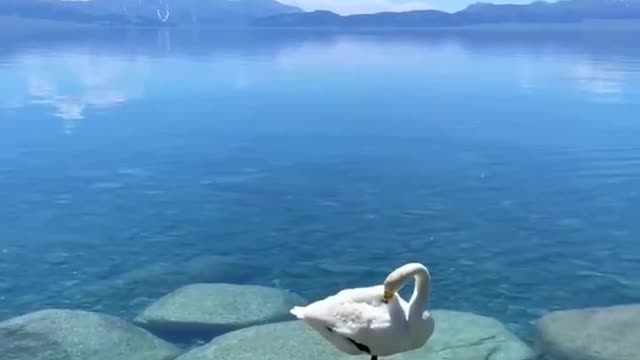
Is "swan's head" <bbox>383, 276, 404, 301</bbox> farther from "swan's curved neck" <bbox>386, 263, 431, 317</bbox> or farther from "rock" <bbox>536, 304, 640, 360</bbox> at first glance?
"rock" <bbox>536, 304, 640, 360</bbox>

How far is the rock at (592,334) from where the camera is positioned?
44.4 ft

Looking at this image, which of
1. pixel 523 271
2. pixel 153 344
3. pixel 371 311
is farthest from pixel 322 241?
pixel 371 311

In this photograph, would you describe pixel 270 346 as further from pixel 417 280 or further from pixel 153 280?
pixel 153 280

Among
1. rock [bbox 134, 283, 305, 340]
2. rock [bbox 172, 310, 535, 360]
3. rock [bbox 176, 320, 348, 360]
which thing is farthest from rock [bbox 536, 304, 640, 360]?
rock [bbox 134, 283, 305, 340]

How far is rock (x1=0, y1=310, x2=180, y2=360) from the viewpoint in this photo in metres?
13.5

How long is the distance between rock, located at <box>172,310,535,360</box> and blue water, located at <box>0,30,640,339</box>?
5.65 feet

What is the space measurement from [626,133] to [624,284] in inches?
752

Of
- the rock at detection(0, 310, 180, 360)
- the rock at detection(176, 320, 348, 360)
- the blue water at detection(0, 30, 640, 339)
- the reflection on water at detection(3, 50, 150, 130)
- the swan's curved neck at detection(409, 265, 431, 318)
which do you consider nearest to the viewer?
the swan's curved neck at detection(409, 265, 431, 318)

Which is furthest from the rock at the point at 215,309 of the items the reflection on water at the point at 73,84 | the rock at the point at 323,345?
the reflection on water at the point at 73,84

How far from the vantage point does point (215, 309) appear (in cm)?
1540

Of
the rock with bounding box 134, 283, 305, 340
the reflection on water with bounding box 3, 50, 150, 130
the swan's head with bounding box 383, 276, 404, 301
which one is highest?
the swan's head with bounding box 383, 276, 404, 301

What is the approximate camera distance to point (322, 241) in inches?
800

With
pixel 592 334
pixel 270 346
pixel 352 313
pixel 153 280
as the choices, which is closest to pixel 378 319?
pixel 352 313

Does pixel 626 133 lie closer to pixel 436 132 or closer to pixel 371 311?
pixel 436 132
